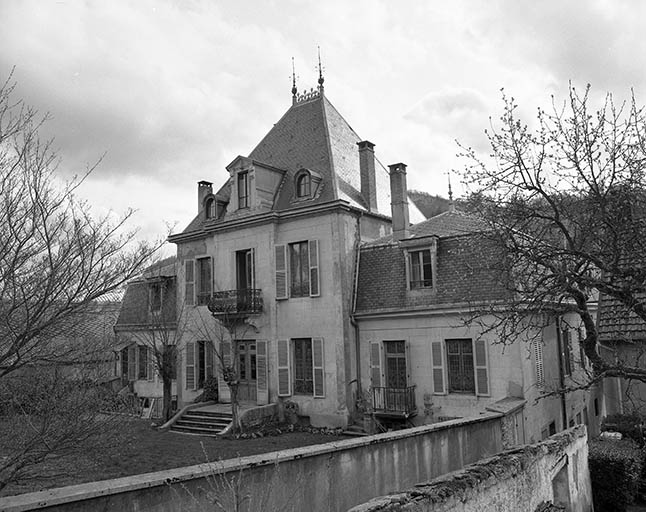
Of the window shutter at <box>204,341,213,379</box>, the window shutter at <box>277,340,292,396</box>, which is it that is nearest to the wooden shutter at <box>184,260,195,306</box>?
the window shutter at <box>204,341,213,379</box>

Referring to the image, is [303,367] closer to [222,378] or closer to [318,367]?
[318,367]

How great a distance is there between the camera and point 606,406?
66.6ft

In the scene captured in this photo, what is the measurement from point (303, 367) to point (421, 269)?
5208 mm

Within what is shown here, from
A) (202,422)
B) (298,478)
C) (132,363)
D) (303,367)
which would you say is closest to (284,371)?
(303,367)

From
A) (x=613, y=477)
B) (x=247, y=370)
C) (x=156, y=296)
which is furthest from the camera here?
(x=156, y=296)

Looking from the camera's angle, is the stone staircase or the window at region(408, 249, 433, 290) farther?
the stone staircase

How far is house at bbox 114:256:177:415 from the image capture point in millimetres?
21750

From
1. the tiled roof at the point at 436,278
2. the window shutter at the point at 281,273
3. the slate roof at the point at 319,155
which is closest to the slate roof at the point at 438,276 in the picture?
Answer: the tiled roof at the point at 436,278

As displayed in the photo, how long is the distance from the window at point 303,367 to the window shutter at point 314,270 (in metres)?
1.67

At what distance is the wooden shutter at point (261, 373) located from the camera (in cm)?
1850

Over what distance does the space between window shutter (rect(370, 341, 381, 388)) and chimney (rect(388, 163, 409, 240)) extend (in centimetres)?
377

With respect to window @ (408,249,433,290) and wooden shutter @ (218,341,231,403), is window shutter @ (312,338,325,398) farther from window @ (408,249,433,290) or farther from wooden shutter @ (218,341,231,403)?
wooden shutter @ (218,341,231,403)

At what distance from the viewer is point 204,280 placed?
69.4 feet

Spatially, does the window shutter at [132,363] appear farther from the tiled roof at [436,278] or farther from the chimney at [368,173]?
the chimney at [368,173]
